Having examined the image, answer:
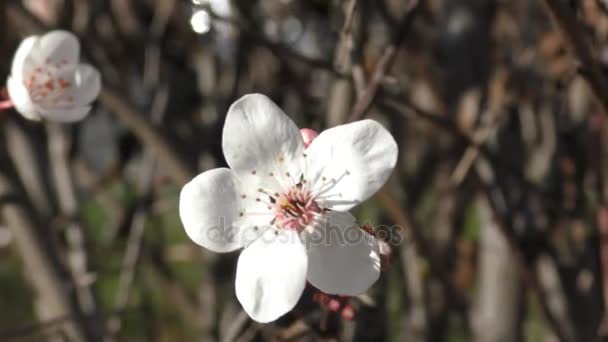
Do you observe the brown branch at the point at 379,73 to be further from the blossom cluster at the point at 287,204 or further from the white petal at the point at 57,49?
the white petal at the point at 57,49

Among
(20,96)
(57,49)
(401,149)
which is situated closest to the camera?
(20,96)

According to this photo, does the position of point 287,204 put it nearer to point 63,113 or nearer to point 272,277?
point 272,277

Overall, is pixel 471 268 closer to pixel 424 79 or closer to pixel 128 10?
pixel 424 79

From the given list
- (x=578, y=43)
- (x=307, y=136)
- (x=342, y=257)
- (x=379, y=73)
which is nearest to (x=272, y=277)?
(x=342, y=257)

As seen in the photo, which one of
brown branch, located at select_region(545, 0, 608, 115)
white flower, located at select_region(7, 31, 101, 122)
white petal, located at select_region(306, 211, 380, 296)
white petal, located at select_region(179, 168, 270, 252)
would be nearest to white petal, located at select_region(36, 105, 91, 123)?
white flower, located at select_region(7, 31, 101, 122)

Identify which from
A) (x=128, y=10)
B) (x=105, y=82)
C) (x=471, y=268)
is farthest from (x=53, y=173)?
(x=471, y=268)

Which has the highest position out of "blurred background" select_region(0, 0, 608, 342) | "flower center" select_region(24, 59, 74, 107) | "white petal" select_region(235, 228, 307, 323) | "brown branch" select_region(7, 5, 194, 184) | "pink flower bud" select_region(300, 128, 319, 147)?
"pink flower bud" select_region(300, 128, 319, 147)

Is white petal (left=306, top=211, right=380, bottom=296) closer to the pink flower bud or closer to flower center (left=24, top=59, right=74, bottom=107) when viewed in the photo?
the pink flower bud
